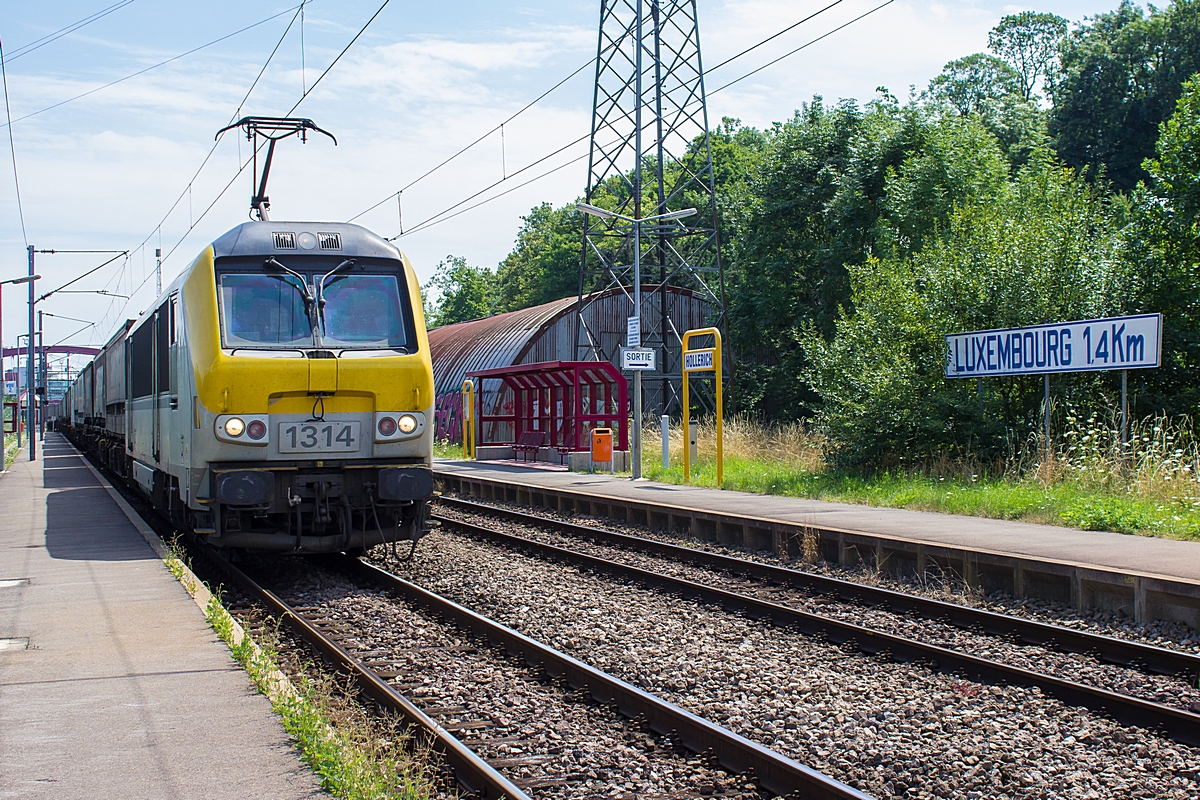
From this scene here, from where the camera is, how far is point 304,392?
1012cm

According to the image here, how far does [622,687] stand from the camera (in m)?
6.38

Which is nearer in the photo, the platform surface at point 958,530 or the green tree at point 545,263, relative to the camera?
the platform surface at point 958,530

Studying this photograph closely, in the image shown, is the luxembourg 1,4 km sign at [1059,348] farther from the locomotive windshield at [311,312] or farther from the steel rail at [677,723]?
the steel rail at [677,723]

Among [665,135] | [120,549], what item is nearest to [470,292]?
[665,135]

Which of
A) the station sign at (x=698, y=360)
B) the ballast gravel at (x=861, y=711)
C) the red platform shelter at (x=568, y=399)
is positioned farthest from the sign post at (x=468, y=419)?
the ballast gravel at (x=861, y=711)

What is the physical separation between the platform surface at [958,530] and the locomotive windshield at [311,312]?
17.3 feet

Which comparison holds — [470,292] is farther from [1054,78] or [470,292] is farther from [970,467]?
[970,467]

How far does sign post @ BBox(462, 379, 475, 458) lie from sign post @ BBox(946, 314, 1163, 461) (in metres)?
17.8

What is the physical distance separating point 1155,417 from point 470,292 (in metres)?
78.1

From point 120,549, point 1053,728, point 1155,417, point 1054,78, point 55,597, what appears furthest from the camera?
point 1054,78

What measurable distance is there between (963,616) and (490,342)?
103ft

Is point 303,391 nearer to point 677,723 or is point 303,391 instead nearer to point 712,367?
point 677,723

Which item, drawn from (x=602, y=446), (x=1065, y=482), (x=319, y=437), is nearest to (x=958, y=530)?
(x=1065, y=482)

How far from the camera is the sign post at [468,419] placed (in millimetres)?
31958
